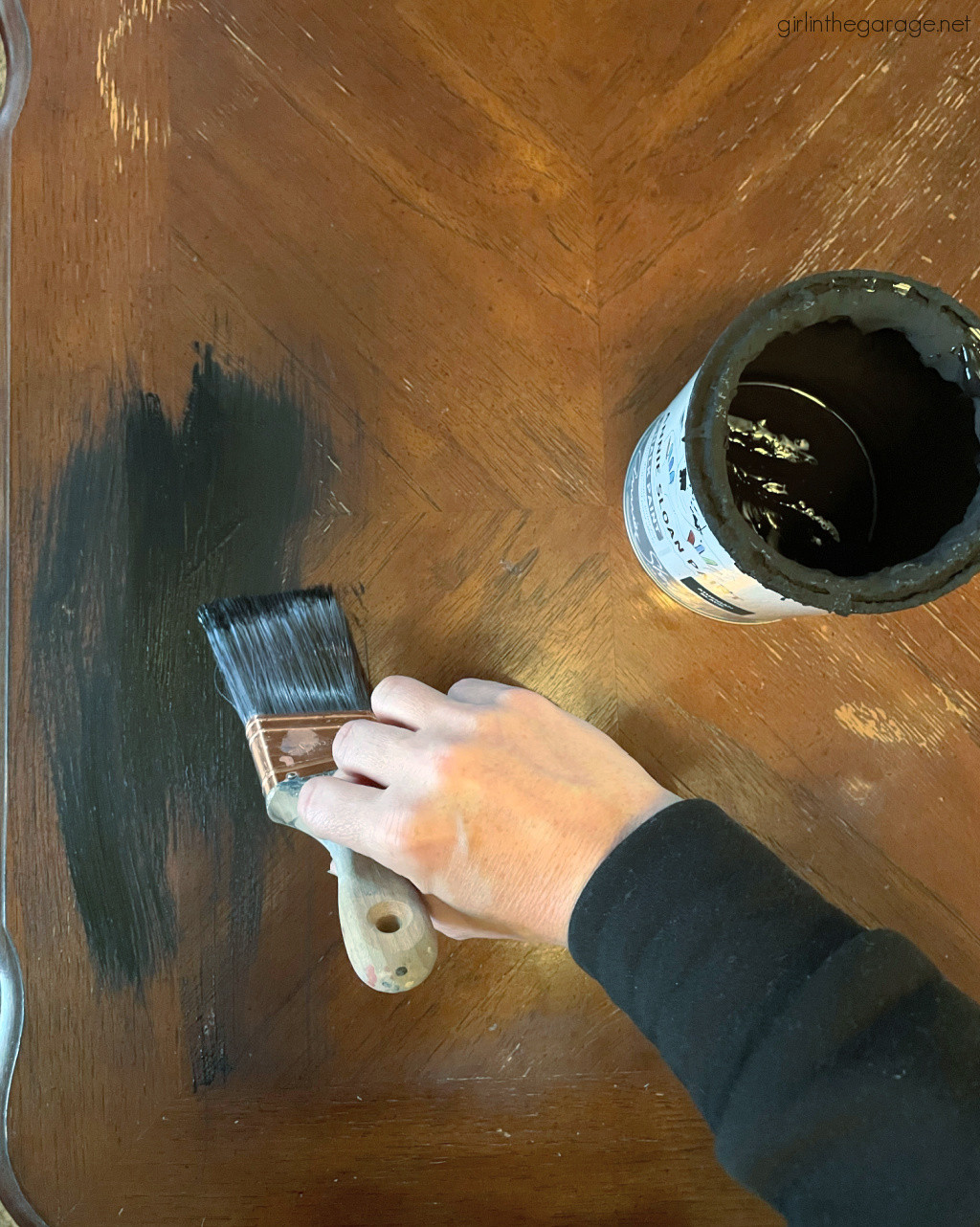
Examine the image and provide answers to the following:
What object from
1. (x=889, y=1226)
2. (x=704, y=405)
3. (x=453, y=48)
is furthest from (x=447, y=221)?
(x=889, y=1226)

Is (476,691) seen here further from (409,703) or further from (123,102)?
(123,102)

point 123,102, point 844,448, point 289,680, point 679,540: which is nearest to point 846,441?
point 844,448

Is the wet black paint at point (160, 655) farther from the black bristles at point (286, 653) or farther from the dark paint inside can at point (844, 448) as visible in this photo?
the dark paint inside can at point (844, 448)

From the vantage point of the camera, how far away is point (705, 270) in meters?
0.54

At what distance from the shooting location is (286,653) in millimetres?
520

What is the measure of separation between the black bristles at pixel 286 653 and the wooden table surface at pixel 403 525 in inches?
0.7

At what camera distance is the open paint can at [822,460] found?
362mm

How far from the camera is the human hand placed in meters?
0.44

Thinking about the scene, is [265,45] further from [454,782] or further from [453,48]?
[454,782]

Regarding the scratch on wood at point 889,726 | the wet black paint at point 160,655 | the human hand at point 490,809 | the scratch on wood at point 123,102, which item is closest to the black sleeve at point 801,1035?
the human hand at point 490,809

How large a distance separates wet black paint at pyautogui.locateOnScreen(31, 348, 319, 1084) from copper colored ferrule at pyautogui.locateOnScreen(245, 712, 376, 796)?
0.10 feet

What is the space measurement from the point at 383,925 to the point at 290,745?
Result: 5.1 inches

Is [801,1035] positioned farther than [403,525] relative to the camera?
No

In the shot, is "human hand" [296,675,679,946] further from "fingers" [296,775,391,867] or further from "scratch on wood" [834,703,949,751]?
"scratch on wood" [834,703,949,751]
